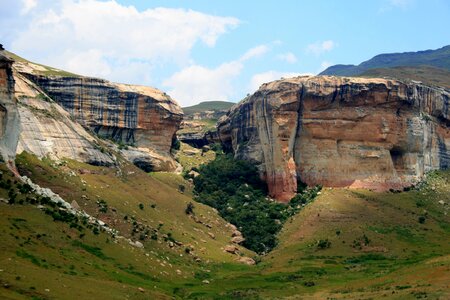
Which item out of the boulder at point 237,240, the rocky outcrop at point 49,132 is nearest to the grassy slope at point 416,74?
the boulder at point 237,240

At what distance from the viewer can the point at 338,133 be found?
123 metres

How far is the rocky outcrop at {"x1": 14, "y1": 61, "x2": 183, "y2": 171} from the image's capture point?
107125 mm

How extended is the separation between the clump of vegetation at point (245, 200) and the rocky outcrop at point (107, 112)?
9473mm

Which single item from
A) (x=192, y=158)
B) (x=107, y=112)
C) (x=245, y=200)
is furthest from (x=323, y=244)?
(x=192, y=158)

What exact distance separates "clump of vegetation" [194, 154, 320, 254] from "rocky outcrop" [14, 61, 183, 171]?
9.47m

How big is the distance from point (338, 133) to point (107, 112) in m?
41.7

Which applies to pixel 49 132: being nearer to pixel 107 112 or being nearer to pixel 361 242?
pixel 107 112

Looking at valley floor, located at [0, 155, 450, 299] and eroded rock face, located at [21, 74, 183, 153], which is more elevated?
eroded rock face, located at [21, 74, 183, 153]

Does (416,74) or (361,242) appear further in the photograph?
(416,74)

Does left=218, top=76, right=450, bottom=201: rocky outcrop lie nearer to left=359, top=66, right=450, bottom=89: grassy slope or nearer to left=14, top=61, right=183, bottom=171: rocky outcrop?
left=14, top=61, right=183, bottom=171: rocky outcrop

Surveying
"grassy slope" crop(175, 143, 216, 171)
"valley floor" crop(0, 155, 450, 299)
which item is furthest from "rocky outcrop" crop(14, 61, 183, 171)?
"valley floor" crop(0, 155, 450, 299)

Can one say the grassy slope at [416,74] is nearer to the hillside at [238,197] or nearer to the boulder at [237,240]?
the hillside at [238,197]

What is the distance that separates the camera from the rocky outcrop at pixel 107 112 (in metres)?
107

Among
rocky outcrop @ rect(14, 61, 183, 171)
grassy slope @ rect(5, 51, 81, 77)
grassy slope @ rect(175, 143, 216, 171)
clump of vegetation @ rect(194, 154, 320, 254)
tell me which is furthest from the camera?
grassy slope @ rect(175, 143, 216, 171)
